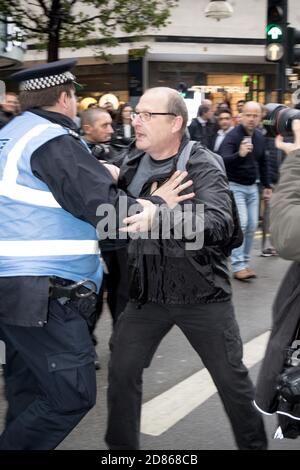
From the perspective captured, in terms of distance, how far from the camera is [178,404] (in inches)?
156

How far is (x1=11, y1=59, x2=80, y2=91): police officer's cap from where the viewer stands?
2.75 meters

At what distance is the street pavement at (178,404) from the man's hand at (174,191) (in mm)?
1416

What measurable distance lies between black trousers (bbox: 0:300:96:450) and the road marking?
3.33 feet

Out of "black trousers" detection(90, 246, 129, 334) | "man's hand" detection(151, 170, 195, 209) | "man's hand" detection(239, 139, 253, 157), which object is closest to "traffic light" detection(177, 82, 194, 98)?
"man's hand" detection(239, 139, 253, 157)

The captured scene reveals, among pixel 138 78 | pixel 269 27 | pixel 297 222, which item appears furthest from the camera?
pixel 138 78

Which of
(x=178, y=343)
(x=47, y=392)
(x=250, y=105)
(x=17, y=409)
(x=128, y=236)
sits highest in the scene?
(x=250, y=105)

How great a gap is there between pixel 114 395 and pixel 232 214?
1001 mm

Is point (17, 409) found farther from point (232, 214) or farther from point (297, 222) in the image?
point (297, 222)

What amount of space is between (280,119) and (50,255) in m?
1.04

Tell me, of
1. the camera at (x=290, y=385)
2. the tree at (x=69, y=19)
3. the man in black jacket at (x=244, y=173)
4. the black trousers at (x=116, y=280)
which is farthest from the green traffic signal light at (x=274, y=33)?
the camera at (x=290, y=385)

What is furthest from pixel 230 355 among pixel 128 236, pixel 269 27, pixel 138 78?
pixel 138 78

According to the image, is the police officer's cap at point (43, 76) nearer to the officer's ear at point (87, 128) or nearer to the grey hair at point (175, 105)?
the grey hair at point (175, 105)

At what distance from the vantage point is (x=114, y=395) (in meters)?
3.05

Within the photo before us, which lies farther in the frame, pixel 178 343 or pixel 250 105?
pixel 250 105
